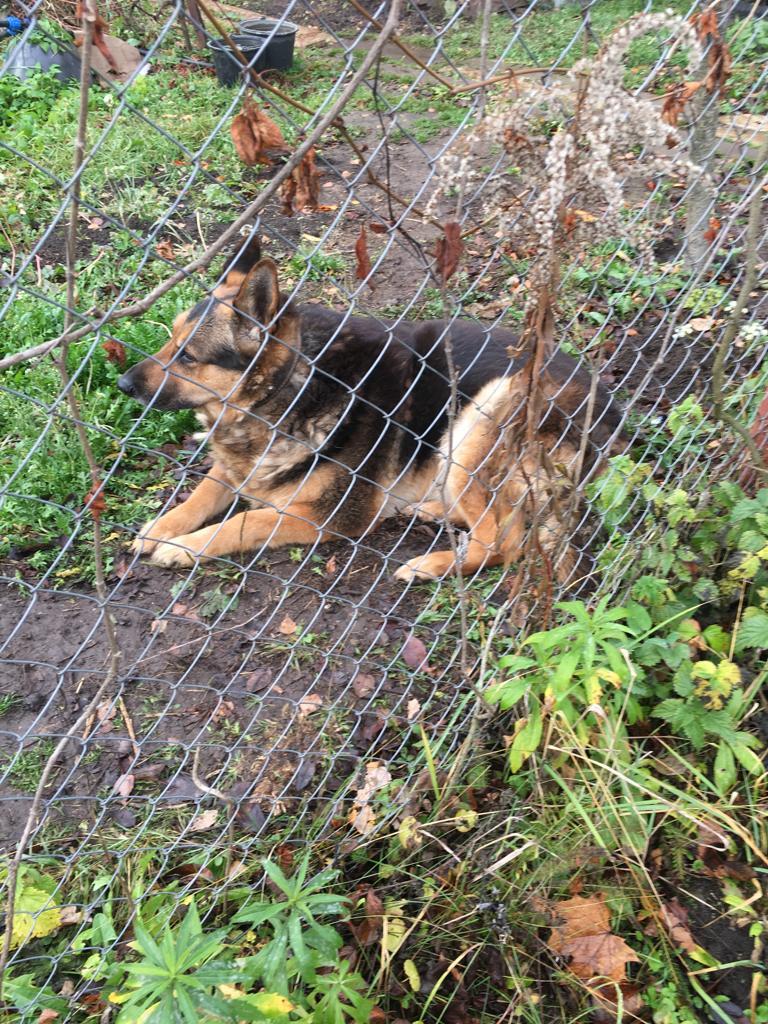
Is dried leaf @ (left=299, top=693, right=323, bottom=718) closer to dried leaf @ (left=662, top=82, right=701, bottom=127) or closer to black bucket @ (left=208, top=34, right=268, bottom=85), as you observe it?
dried leaf @ (left=662, top=82, right=701, bottom=127)

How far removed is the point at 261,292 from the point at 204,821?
5.88ft


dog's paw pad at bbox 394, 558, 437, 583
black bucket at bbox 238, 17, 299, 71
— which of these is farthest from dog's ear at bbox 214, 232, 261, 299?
black bucket at bbox 238, 17, 299, 71

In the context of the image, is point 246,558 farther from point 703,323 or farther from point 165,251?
point 703,323

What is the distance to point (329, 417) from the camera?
3.73 metres

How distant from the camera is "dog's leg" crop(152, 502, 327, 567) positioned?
11.4ft

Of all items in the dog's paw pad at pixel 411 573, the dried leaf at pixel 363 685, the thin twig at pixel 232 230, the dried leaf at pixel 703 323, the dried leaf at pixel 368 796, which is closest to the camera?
the thin twig at pixel 232 230

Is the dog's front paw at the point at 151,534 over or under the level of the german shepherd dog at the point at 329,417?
under

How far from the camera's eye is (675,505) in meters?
2.74

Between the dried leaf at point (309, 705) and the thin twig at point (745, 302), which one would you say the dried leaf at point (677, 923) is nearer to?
the dried leaf at point (309, 705)

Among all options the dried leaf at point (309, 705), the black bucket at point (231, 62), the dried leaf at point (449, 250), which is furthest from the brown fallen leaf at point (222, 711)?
the black bucket at point (231, 62)

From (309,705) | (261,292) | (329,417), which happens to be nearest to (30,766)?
(309,705)

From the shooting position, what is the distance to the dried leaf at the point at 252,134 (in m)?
1.46

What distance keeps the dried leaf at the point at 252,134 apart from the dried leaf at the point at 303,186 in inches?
2.5

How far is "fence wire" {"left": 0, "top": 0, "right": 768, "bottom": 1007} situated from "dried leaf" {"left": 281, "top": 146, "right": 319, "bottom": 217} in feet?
0.43
